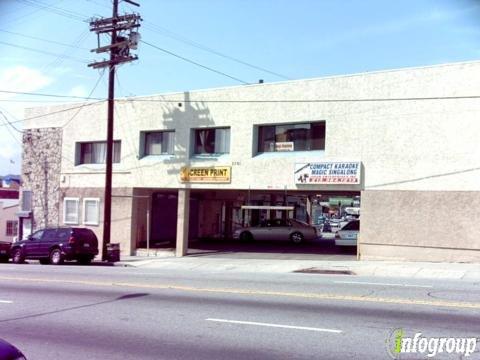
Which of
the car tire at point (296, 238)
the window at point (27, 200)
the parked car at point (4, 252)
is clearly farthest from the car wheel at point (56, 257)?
the car tire at point (296, 238)

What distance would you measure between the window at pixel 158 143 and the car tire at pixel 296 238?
8259 millimetres

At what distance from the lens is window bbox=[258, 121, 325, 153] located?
2252cm

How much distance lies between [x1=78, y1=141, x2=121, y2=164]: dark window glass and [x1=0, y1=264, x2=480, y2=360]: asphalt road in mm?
14941

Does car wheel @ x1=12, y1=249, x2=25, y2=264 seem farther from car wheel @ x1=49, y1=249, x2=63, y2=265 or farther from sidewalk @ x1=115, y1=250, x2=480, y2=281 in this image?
sidewalk @ x1=115, y1=250, x2=480, y2=281

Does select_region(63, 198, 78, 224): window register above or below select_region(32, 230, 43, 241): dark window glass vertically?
above

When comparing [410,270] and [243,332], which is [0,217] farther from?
[243,332]

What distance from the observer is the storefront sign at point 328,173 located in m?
21.1

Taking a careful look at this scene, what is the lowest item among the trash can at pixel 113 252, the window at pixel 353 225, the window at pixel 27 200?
the trash can at pixel 113 252

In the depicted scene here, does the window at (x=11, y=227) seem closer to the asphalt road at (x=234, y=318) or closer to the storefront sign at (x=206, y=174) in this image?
the storefront sign at (x=206, y=174)

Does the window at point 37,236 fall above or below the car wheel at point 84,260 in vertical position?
above

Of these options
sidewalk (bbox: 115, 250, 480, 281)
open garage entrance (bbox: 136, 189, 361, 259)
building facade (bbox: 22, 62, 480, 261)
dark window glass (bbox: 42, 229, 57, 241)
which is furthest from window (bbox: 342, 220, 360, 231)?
dark window glass (bbox: 42, 229, 57, 241)

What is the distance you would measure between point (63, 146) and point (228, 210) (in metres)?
10.7

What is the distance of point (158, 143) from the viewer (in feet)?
88.5

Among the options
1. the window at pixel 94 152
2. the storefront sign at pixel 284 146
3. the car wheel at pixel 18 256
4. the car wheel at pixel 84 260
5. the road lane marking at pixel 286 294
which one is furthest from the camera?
the window at pixel 94 152
